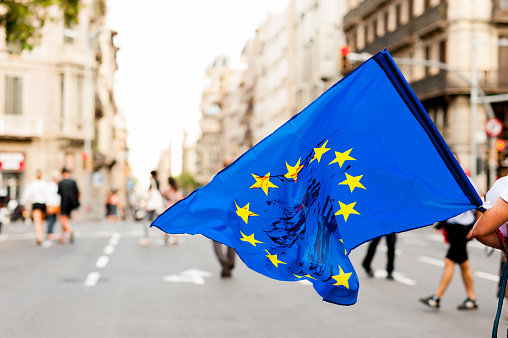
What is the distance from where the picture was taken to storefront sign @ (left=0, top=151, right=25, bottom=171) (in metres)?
40.9

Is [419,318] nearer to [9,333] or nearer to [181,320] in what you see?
[181,320]

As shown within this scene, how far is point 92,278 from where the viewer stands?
11.2 meters

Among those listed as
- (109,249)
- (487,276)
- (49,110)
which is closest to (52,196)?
(109,249)

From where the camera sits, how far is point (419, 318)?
25.7 ft

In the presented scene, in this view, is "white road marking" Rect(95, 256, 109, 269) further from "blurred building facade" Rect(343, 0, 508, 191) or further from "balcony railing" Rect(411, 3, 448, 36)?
"balcony railing" Rect(411, 3, 448, 36)

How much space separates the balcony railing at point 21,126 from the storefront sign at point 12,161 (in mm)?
1200

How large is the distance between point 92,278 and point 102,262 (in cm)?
258

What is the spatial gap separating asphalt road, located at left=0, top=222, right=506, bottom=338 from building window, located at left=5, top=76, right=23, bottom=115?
2823 cm

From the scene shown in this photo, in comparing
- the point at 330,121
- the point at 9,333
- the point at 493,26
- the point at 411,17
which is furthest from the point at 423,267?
the point at 411,17

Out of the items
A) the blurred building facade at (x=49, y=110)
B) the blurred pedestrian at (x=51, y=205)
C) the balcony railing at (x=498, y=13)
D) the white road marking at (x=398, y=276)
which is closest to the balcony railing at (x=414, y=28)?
the balcony railing at (x=498, y=13)

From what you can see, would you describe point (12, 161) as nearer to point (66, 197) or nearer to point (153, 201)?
point (66, 197)

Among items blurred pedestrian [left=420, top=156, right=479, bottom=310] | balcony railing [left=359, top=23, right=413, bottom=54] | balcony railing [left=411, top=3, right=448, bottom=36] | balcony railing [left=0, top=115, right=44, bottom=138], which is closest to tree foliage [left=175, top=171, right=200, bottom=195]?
balcony railing [left=359, top=23, right=413, bottom=54]

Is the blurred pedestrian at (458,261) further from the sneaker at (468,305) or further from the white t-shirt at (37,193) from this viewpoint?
the white t-shirt at (37,193)

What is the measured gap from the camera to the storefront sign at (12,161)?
40938 mm
